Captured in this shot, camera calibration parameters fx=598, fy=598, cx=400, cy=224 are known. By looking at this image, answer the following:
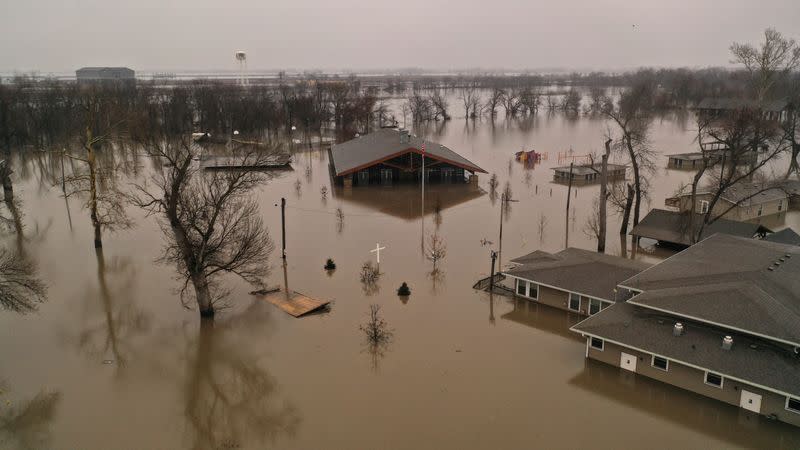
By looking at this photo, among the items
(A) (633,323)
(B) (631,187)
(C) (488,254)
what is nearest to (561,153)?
(B) (631,187)

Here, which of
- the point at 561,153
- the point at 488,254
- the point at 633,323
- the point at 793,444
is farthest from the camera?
the point at 561,153

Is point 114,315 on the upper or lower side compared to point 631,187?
lower

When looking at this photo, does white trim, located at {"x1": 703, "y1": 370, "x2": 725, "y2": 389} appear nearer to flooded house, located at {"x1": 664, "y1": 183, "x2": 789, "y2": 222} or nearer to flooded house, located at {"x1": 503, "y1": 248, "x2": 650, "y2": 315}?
flooded house, located at {"x1": 503, "y1": 248, "x2": 650, "y2": 315}

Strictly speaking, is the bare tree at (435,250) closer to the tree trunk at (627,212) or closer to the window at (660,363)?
the tree trunk at (627,212)

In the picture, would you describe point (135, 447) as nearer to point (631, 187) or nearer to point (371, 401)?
point (371, 401)

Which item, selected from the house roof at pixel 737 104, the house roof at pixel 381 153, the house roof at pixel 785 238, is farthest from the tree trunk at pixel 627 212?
the house roof at pixel 737 104

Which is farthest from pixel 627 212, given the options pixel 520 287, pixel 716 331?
pixel 716 331

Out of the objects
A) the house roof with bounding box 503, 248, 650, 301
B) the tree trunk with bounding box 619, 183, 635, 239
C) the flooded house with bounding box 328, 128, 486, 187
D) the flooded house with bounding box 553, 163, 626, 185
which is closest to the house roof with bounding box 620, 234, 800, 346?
the house roof with bounding box 503, 248, 650, 301
